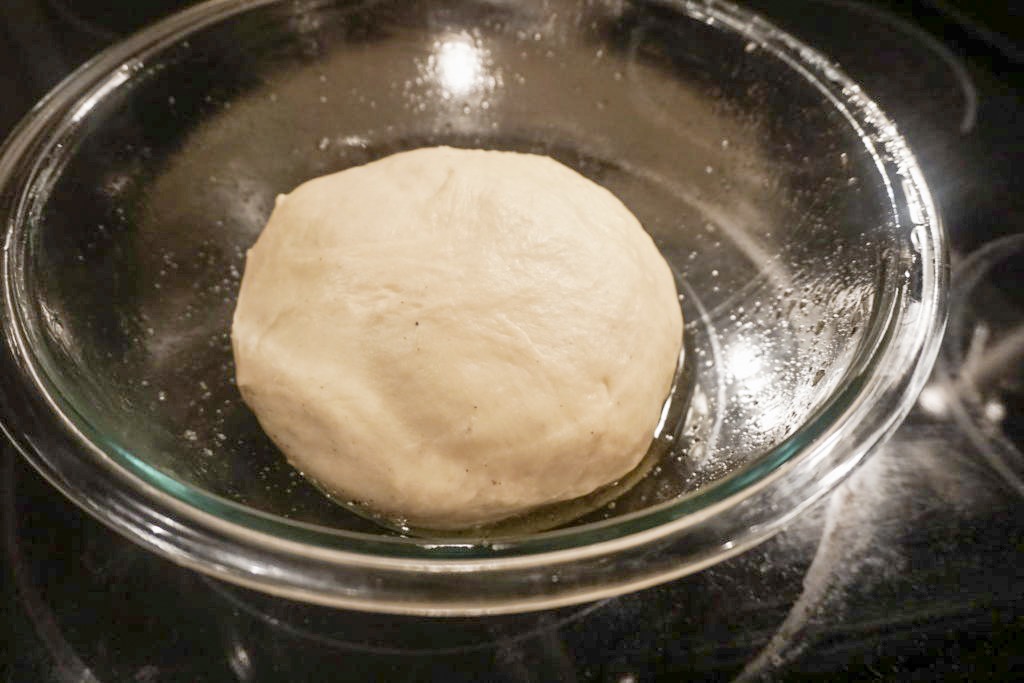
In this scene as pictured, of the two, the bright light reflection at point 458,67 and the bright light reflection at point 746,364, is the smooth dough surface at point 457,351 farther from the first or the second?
the bright light reflection at point 458,67

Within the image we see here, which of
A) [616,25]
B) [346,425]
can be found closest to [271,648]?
[346,425]

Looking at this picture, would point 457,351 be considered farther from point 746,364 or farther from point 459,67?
point 459,67

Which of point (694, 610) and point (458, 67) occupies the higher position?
point (458, 67)

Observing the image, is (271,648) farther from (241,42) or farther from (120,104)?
(241,42)

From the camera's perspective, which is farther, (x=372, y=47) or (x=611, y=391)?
(x=372, y=47)

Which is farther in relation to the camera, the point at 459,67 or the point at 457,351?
the point at 459,67

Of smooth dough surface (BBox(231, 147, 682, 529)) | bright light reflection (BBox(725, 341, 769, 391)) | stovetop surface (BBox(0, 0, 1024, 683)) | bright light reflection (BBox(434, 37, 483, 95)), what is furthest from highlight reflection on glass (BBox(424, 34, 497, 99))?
stovetop surface (BBox(0, 0, 1024, 683))

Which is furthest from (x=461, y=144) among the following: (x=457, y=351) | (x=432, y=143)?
(x=457, y=351)
